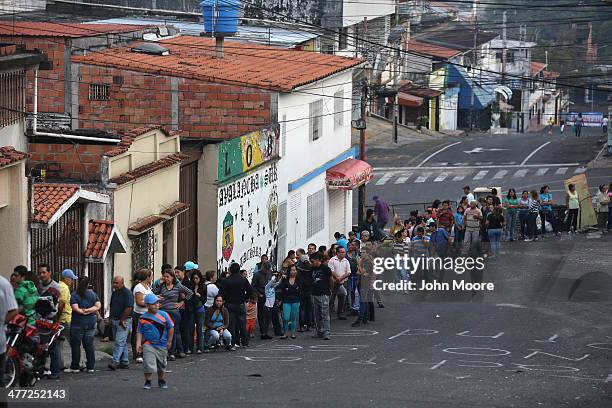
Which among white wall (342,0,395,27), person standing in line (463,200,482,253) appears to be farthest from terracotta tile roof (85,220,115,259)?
white wall (342,0,395,27)

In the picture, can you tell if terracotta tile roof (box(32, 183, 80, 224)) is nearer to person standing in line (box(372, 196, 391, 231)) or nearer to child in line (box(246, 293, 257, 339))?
child in line (box(246, 293, 257, 339))

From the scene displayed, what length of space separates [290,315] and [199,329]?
10.2 feet

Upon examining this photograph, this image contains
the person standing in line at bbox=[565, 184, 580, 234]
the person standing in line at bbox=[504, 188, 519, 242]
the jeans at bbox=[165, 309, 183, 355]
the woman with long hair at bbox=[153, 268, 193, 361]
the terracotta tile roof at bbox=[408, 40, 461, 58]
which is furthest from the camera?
the terracotta tile roof at bbox=[408, 40, 461, 58]

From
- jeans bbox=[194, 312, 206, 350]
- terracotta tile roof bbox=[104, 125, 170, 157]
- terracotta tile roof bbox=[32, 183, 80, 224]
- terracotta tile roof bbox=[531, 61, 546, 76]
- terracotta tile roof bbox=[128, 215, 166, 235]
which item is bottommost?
terracotta tile roof bbox=[531, 61, 546, 76]

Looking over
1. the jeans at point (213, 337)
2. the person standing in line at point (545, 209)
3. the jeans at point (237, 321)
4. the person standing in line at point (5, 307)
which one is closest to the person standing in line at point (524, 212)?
the person standing in line at point (545, 209)

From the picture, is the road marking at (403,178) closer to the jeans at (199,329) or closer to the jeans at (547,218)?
the jeans at (547,218)

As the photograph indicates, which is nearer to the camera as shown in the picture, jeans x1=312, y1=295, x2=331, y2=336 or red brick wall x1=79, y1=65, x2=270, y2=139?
jeans x1=312, y1=295, x2=331, y2=336

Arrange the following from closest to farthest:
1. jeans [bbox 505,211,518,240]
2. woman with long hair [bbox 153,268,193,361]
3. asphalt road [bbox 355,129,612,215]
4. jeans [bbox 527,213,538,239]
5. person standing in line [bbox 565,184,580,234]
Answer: woman with long hair [bbox 153,268,193,361], jeans [bbox 505,211,518,240], jeans [bbox 527,213,538,239], person standing in line [bbox 565,184,580,234], asphalt road [bbox 355,129,612,215]

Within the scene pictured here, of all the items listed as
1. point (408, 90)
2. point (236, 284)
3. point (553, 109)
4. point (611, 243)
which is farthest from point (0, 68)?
point (553, 109)

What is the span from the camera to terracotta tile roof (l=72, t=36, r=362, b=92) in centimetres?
3428

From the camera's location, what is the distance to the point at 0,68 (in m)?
24.2

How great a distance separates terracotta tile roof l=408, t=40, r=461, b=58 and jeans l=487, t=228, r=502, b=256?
206ft

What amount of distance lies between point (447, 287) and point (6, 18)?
26686 millimetres

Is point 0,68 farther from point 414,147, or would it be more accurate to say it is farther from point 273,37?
point 414,147
